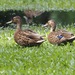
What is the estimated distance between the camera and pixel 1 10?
26.8 metres

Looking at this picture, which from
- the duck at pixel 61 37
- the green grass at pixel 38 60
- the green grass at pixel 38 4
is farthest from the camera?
the green grass at pixel 38 4

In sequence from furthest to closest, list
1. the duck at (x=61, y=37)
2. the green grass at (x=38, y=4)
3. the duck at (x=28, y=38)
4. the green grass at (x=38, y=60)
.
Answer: the green grass at (x=38, y=4), the duck at (x=61, y=37), the duck at (x=28, y=38), the green grass at (x=38, y=60)

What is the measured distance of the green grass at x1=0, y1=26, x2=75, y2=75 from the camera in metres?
8.99

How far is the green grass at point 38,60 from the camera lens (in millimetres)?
8992

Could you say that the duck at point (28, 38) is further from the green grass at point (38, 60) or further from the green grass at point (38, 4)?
the green grass at point (38, 4)

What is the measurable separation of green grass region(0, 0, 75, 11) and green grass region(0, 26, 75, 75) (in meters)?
15.7

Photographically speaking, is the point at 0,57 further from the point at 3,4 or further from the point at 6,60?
the point at 3,4

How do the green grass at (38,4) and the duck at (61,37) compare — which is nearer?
the duck at (61,37)

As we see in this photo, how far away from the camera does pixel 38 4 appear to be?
95.6 feet

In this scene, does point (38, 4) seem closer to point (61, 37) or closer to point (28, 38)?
point (61, 37)

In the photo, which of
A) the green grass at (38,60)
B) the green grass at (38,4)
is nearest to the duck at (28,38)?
the green grass at (38,60)

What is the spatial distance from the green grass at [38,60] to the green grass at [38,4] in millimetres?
15694

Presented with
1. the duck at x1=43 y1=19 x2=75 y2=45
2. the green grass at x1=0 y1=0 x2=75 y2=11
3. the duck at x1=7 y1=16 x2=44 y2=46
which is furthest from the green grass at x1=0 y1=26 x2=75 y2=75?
the green grass at x1=0 y1=0 x2=75 y2=11

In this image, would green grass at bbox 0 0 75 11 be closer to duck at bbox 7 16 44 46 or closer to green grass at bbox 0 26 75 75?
duck at bbox 7 16 44 46
